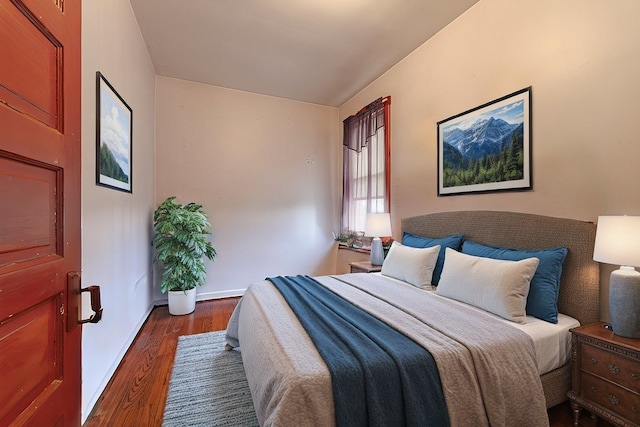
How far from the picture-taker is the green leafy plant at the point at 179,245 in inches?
131

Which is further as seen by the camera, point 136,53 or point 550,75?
point 136,53

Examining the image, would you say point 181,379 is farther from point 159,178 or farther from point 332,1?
point 332,1

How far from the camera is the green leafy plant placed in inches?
131

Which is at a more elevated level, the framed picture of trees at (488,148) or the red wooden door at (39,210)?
the framed picture of trees at (488,148)

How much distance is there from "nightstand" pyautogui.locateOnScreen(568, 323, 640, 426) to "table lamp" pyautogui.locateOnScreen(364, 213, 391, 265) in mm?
1881

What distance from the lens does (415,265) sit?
2.50 metres

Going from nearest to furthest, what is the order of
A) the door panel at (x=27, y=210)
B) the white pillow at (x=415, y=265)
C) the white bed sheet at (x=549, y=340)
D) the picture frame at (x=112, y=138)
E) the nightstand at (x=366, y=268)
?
the door panel at (x=27, y=210) → the white bed sheet at (x=549, y=340) → the picture frame at (x=112, y=138) → the white pillow at (x=415, y=265) → the nightstand at (x=366, y=268)

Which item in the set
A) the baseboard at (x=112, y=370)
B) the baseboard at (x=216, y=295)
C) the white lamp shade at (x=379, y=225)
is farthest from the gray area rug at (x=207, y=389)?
the white lamp shade at (x=379, y=225)

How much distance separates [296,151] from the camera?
455cm

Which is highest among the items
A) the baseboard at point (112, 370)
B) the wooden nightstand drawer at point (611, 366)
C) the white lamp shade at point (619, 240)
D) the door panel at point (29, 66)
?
the door panel at point (29, 66)

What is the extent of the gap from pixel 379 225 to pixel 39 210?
2957 millimetres

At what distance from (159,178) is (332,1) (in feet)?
9.57

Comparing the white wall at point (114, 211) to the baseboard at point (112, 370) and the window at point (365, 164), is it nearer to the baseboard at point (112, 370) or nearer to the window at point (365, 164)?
the baseboard at point (112, 370)

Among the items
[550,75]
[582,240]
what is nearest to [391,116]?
[550,75]
